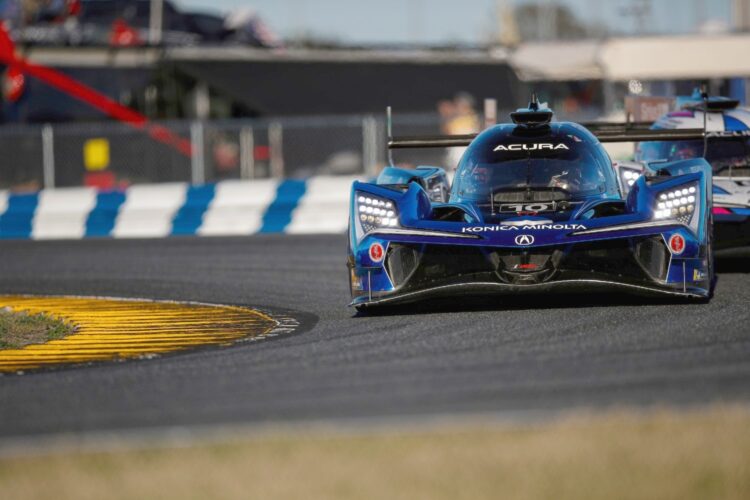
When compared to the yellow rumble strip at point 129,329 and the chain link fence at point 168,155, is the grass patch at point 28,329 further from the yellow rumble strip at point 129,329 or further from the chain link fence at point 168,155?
the chain link fence at point 168,155

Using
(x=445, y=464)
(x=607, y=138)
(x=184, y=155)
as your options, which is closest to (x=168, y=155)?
(x=184, y=155)

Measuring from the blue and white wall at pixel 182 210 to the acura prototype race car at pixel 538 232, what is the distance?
31.6 feet

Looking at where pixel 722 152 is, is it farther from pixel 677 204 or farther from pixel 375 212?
pixel 375 212

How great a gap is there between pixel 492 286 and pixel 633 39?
2836 cm

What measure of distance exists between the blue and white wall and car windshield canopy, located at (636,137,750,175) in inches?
301

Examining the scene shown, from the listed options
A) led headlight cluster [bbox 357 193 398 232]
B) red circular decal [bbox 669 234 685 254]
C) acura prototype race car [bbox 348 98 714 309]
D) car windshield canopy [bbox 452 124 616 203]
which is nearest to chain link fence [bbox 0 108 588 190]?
car windshield canopy [bbox 452 124 616 203]

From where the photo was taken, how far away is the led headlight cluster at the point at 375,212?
10.1 meters

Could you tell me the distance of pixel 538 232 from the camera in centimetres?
944

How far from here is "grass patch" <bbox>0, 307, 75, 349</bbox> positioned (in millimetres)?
10070

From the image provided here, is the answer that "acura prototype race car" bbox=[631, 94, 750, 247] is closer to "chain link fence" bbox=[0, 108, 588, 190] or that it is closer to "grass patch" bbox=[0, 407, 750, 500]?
"grass patch" bbox=[0, 407, 750, 500]

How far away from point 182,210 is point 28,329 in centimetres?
1039

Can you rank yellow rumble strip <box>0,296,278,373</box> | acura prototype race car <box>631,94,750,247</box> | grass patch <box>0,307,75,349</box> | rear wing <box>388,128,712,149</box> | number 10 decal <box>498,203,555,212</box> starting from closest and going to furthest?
yellow rumble strip <box>0,296,278,373</box> < grass patch <box>0,307,75,349</box> < number 10 decal <box>498,203,555,212</box> < rear wing <box>388,128,712,149</box> < acura prototype race car <box>631,94,750,247</box>

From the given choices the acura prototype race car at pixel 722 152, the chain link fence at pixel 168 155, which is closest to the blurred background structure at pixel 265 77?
the chain link fence at pixel 168 155

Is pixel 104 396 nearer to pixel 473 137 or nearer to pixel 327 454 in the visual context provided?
pixel 327 454
